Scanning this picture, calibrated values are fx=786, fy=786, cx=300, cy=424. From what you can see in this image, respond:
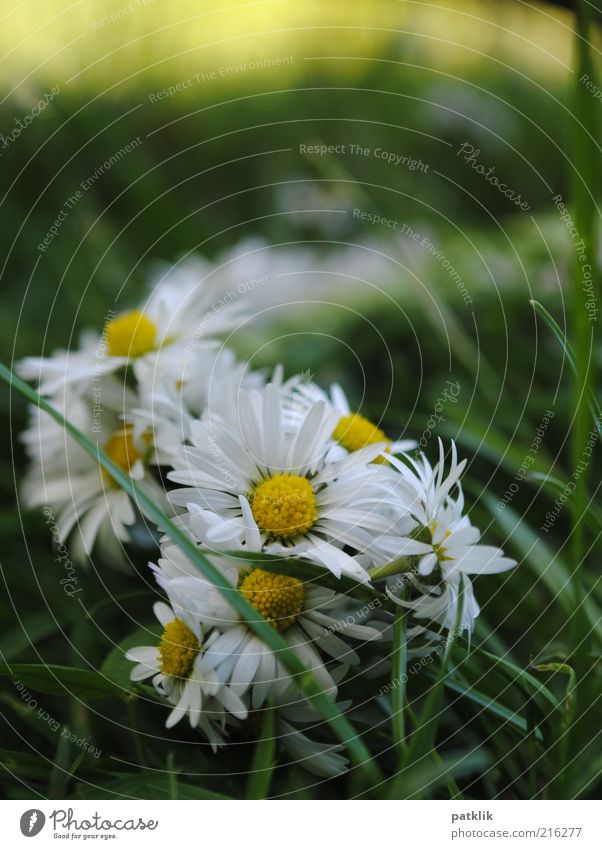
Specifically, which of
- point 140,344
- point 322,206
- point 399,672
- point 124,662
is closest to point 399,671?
point 399,672

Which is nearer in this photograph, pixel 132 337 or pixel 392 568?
pixel 392 568

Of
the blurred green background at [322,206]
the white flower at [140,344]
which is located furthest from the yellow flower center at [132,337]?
the blurred green background at [322,206]

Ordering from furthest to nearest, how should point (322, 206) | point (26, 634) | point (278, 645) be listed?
point (322, 206) < point (26, 634) < point (278, 645)

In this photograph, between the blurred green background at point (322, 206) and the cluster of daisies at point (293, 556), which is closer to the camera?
the cluster of daisies at point (293, 556)

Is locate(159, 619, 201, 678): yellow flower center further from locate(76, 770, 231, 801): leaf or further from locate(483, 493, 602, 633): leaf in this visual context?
locate(483, 493, 602, 633): leaf

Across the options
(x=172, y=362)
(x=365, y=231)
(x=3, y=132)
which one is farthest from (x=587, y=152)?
(x=3, y=132)

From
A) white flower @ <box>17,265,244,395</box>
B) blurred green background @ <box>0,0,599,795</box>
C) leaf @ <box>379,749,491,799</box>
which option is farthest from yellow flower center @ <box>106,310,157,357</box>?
leaf @ <box>379,749,491,799</box>

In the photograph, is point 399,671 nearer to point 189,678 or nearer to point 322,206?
point 189,678

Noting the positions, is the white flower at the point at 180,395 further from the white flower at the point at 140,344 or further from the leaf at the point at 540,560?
the leaf at the point at 540,560
